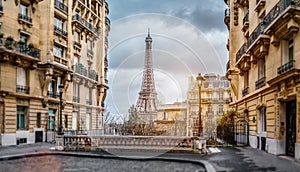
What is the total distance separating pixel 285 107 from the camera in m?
17.2

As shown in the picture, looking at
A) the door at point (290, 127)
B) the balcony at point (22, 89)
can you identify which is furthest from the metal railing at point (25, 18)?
the door at point (290, 127)

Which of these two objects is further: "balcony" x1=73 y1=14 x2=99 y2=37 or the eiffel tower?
the eiffel tower

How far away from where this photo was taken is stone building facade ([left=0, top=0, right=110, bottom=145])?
961 inches

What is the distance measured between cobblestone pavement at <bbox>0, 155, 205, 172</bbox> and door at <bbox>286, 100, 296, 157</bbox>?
5420 millimetres

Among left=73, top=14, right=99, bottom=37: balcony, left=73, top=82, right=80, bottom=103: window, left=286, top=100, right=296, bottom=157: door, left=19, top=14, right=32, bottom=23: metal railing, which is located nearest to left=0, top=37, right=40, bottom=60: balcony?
left=19, top=14, right=32, bottom=23: metal railing

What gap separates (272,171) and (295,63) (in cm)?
544

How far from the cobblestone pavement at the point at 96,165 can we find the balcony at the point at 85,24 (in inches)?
860

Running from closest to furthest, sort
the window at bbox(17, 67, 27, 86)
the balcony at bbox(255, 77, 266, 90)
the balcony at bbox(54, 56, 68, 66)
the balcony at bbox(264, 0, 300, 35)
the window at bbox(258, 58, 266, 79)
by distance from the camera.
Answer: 1. the balcony at bbox(264, 0, 300, 35)
2. the balcony at bbox(255, 77, 266, 90)
3. the window at bbox(258, 58, 266, 79)
4. the window at bbox(17, 67, 27, 86)
5. the balcony at bbox(54, 56, 68, 66)

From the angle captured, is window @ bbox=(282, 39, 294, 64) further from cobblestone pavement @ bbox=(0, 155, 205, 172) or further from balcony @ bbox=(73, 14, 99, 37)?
balcony @ bbox=(73, 14, 99, 37)

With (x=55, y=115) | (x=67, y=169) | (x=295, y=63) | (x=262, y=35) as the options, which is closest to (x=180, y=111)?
(x=55, y=115)

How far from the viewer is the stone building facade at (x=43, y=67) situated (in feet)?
80.1

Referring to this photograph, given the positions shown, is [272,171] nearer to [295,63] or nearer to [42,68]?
[295,63]

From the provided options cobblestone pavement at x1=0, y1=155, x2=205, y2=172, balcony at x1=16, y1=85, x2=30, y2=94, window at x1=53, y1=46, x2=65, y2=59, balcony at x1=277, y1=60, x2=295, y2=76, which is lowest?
cobblestone pavement at x1=0, y1=155, x2=205, y2=172

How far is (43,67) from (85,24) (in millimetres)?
10846
